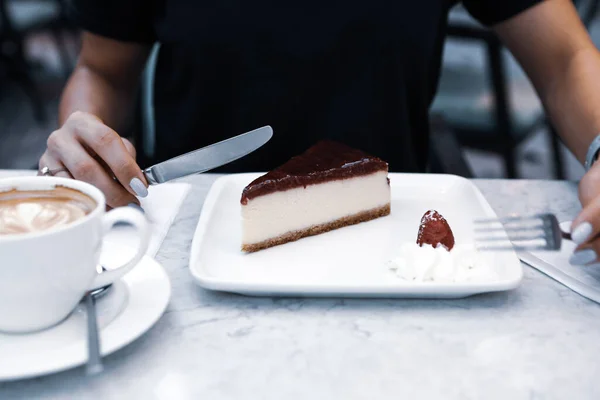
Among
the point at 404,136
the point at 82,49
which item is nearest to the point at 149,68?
the point at 82,49

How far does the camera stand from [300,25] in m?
1.38

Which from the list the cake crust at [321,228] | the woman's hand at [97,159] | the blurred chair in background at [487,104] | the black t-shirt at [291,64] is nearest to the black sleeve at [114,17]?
the black t-shirt at [291,64]

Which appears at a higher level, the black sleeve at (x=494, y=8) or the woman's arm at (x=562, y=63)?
the black sleeve at (x=494, y=8)

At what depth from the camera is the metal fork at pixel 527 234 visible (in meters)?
0.89

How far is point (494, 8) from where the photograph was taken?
4.88 ft

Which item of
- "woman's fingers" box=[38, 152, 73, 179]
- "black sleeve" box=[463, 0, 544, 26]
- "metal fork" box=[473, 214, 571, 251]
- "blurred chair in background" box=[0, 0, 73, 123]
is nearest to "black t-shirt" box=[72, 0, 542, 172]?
"black sleeve" box=[463, 0, 544, 26]

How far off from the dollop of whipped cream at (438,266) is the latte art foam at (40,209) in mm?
448

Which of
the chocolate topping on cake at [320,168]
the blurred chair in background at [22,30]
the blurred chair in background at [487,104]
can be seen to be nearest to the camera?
the chocolate topping on cake at [320,168]

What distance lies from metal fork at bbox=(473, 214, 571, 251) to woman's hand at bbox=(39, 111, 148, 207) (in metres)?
0.58

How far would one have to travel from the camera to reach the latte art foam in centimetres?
74

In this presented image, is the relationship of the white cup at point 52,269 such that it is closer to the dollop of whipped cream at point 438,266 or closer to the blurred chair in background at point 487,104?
the dollop of whipped cream at point 438,266

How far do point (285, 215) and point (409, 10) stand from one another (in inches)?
24.0

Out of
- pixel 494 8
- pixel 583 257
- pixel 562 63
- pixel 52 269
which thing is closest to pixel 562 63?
pixel 562 63

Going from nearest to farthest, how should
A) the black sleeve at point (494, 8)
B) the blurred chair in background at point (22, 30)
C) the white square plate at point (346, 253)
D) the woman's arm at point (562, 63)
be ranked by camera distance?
the white square plate at point (346, 253), the woman's arm at point (562, 63), the black sleeve at point (494, 8), the blurred chair in background at point (22, 30)
